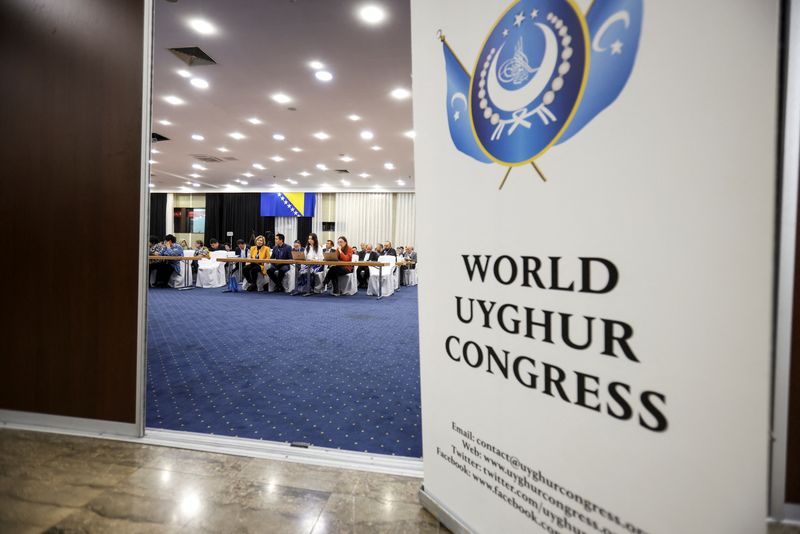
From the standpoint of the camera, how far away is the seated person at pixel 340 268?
7500mm

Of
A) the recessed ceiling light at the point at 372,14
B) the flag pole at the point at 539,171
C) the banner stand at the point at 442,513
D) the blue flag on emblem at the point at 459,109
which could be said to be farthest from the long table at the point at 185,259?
the flag pole at the point at 539,171

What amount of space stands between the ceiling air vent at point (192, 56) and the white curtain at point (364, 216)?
10.4 m

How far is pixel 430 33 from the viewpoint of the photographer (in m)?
1.18

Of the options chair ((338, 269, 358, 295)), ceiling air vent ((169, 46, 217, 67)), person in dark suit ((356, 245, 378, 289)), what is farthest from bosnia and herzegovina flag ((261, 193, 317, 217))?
ceiling air vent ((169, 46, 217, 67))

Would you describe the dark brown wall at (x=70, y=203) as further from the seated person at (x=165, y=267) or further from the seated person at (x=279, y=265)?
the seated person at (x=165, y=267)

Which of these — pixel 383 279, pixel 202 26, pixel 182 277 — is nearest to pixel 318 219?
pixel 182 277

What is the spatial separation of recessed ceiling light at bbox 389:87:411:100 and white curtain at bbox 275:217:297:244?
1078cm

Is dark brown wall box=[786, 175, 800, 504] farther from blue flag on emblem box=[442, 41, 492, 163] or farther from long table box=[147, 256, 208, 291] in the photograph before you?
long table box=[147, 256, 208, 291]

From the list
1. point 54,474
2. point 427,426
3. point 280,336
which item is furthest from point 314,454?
point 280,336

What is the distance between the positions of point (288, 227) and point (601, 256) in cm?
1605

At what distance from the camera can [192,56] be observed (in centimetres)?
474

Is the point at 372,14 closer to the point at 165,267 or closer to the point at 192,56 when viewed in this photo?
the point at 192,56

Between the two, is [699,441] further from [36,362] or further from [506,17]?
[36,362]

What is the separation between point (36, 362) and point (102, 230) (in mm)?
797
